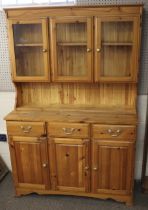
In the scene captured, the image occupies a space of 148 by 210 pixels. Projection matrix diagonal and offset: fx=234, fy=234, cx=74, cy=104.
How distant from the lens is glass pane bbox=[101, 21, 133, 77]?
6.17 ft

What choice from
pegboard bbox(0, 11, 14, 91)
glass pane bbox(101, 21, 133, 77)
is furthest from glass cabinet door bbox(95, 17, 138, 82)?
pegboard bbox(0, 11, 14, 91)

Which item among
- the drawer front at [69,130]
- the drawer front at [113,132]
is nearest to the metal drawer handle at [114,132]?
the drawer front at [113,132]

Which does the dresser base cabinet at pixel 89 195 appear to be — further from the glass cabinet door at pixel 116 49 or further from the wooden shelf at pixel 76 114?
the glass cabinet door at pixel 116 49

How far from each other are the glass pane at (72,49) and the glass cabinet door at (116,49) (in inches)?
5.3

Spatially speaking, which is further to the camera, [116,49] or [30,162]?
[30,162]

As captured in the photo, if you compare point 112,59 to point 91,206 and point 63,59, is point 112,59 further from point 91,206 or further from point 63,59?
point 91,206

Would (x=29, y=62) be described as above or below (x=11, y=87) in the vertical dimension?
above

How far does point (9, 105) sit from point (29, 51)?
66 centimetres

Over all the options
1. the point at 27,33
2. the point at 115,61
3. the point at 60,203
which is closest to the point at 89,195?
the point at 60,203

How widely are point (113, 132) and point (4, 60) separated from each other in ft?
4.08

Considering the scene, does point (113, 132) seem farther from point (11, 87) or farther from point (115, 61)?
point (11, 87)

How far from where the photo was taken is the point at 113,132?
1894 millimetres

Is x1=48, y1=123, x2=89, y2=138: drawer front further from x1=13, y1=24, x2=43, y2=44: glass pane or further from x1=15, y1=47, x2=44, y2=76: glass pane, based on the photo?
x1=13, y1=24, x2=43, y2=44: glass pane

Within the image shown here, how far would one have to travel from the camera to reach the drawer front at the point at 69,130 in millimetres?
1924
